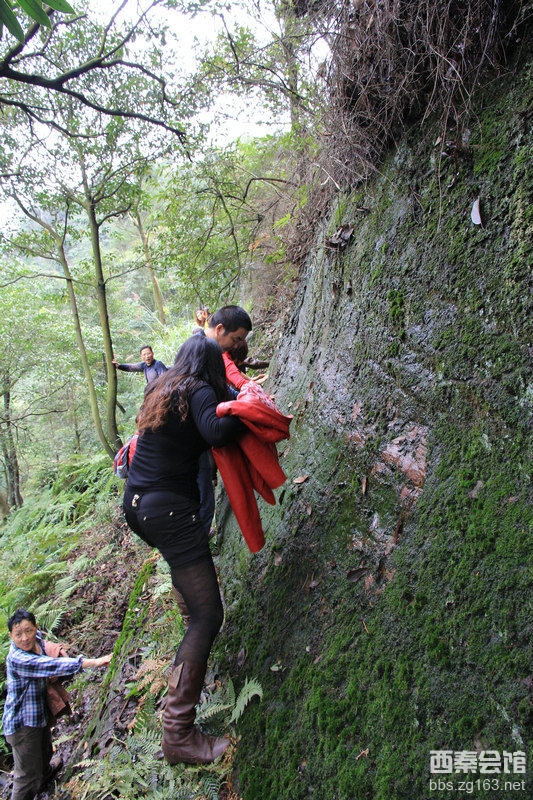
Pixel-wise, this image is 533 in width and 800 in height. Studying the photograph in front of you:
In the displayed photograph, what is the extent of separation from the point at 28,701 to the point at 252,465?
3604 millimetres

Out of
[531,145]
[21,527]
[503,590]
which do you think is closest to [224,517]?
[503,590]

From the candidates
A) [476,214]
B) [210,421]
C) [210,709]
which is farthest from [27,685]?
[476,214]

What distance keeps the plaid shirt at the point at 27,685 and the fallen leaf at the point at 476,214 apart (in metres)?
4.81

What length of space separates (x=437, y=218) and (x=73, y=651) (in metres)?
6.40

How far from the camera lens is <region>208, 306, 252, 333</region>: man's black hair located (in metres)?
3.75

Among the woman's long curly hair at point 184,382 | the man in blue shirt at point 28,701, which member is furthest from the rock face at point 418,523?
the man in blue shirt at point 28,701

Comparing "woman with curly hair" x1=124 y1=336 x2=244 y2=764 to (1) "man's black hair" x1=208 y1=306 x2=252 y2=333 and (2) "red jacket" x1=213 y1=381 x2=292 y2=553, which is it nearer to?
(2) "red jacket" x1=213 y1=381 x2=292 y2=553

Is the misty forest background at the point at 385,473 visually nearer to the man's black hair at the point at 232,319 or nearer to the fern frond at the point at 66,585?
the man's black hair at the point at 232,319

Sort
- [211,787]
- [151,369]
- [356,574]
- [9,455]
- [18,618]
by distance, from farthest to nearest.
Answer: [9,455]
[151,369]
[18,618]
[211,787]
[356,574]

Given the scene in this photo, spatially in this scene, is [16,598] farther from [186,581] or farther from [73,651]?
[186,581]

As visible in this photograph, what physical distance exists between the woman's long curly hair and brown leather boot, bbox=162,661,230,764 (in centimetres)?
144

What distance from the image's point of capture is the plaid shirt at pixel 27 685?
4.20 m

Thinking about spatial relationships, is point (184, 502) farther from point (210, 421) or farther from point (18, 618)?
point (18, 618)

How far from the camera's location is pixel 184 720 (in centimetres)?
257
